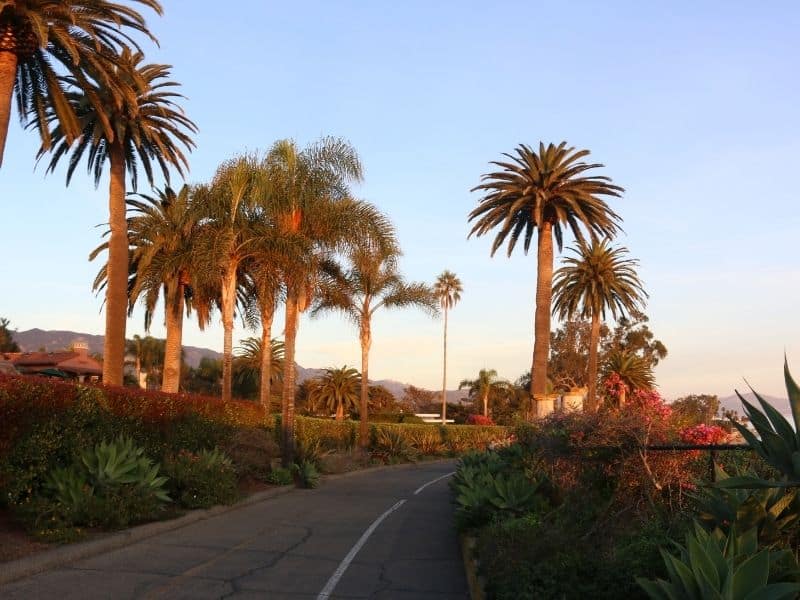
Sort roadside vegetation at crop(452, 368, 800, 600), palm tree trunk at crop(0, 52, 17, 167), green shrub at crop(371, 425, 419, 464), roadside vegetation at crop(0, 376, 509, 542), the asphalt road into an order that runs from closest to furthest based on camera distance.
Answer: roadside vegetation at crop(452, 368, 800, 600) → the asphalt road → roadside vegetation at crop(0, 376, 509, 542) → palm tree trunk at crop(0, 52, 17, 167) → green shrub at crop(371, 425, 419, 464)

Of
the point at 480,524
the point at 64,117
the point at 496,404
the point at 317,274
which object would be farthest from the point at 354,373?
the point at 480,524

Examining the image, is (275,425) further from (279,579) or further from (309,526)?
(279,579)

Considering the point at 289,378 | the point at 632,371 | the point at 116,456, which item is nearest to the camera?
the point at 116,456

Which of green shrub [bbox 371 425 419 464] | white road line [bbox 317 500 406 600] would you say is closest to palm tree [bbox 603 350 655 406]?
green shrub [bbox 371 425 419 464]

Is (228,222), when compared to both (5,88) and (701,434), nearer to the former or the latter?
(5,88)

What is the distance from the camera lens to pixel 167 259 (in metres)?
34.8

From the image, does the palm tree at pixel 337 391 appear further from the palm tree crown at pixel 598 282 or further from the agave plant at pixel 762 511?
the agave plant at pixel 762 511

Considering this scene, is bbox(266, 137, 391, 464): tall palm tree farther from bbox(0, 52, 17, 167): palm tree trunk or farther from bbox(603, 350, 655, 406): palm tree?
bbox(603, 350, 655, 406): palm tree

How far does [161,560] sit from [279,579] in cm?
198

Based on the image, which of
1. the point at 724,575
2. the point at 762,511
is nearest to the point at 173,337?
the point at 762,511

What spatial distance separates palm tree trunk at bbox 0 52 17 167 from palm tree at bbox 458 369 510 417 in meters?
79.2

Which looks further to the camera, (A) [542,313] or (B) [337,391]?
(B) [337,391]

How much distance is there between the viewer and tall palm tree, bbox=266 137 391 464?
27.5m

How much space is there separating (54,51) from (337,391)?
5378 cm
